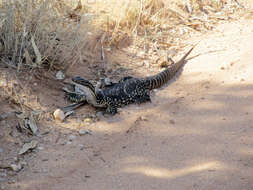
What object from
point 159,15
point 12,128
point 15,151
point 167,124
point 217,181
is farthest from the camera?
point 159,15

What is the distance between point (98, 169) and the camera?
395cm

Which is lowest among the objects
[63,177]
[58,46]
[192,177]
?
[63,177]

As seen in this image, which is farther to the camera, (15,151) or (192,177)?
(15,151)

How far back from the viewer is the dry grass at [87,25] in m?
5.21

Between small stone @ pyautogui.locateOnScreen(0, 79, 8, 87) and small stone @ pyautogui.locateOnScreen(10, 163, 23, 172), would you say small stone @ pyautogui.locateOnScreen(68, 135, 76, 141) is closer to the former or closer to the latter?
small stone @ pyautogui.locateOnScreen(10, 163, 23, 172)

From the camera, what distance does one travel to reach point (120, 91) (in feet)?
18.7

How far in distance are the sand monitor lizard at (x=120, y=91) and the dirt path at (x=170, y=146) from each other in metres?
0.17

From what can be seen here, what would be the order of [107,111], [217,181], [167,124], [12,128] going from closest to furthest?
[217,181] → [12,128] → [167,124] → [107,111]

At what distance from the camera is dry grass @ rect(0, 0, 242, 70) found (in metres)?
5.21

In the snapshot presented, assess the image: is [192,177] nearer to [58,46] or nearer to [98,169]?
[98,169]

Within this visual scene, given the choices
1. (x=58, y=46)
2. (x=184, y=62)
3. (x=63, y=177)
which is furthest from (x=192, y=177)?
(x=184, y=62)

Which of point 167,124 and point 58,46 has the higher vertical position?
point 58,46

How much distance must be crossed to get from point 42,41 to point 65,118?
1367mm

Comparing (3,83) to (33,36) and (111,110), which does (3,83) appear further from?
(111,110)
